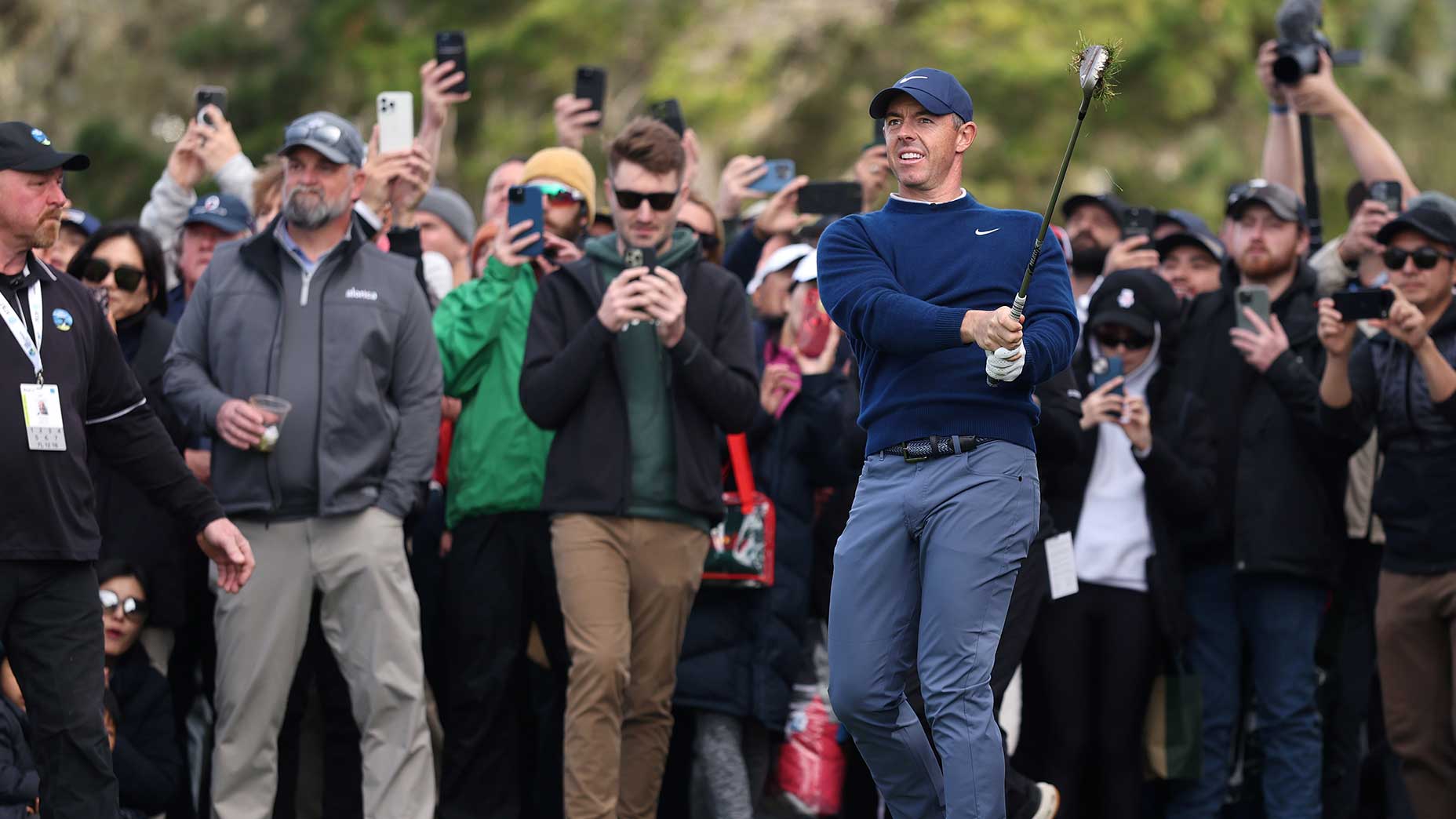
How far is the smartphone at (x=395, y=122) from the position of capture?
8469mm

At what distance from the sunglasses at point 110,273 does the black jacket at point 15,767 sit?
1.99 m

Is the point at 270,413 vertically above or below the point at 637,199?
below

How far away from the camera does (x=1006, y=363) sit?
546cm

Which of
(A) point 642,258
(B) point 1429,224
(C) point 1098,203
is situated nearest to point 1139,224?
(C) point 1098,203

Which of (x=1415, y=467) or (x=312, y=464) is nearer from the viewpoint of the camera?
(x=312, y=464)

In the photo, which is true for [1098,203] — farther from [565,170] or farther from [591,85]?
[565,170]

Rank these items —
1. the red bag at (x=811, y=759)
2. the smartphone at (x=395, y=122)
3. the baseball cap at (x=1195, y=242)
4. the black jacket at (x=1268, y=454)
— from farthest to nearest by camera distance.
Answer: the baseball cap at (x=1195, y=242)
the smartphone at (x=395, y=122)
the black jacket at (x=1268, y=454)
the red bag at (x=811, y=759)

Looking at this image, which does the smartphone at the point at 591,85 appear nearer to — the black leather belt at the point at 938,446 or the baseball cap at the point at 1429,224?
the baseball cap at the point at 1429,224

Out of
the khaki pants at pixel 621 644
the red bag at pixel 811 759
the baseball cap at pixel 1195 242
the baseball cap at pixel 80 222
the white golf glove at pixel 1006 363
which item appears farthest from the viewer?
the baseball cap at pixel 1195 242

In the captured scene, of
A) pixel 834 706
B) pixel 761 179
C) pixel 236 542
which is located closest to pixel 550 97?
pixel 761 179

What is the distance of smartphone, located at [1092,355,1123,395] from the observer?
8055mm

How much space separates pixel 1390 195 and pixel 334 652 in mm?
5100

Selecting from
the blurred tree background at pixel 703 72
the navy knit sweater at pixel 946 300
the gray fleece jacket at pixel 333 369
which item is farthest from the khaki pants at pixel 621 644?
the blurred tree background at pixel 703 72

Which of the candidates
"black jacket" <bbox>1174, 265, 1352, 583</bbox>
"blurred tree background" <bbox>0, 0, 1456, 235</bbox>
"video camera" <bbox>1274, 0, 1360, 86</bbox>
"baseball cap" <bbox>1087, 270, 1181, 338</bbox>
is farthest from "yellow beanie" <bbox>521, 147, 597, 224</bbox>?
"blurred tree background" <bbox>0, 0, 1456, 235</bbox>
